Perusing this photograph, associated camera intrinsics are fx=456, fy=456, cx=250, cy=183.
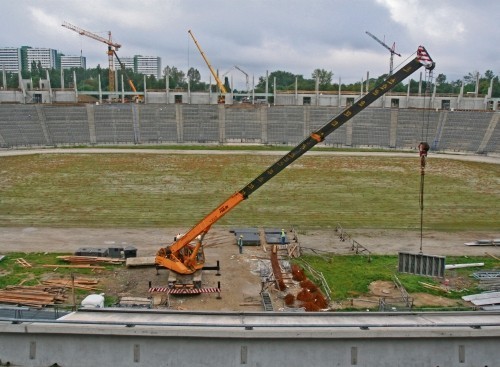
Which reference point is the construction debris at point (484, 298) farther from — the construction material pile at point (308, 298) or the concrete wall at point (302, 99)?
the concrete wall at point (302, 99)

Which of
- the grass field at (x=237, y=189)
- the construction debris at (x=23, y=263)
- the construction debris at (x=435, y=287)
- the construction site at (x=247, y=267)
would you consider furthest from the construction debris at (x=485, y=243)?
the construction debris at (x=23, y=263)

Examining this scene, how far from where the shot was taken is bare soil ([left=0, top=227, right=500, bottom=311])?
1662cm

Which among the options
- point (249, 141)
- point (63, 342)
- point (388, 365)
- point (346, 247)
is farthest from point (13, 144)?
point (388, 365)

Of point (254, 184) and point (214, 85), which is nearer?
point (254, 184)

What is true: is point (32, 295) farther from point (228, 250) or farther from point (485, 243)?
point (485, 243)

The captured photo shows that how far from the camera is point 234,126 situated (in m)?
69.0

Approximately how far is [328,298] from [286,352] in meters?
6.46

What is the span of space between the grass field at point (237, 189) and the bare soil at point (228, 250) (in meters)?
1.69

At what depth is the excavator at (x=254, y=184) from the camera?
52.0ft

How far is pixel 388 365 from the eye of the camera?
10.6 meters

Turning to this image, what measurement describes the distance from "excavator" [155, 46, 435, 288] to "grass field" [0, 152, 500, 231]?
29.4ft

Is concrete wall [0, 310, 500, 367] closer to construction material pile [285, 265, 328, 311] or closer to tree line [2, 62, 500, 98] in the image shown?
construction material pile [285, 265, 328, 311]

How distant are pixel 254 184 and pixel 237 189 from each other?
759 inches

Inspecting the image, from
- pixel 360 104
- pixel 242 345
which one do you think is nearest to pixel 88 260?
pixel 242 345
